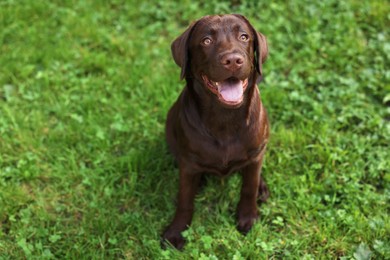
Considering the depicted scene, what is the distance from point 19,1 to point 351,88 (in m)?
3.40

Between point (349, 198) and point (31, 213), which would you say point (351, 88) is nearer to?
point (349, 198)

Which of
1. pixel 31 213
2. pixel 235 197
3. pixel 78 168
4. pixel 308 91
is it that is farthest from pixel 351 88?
pixel 31 213

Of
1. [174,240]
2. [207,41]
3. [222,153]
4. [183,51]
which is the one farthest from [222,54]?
[174,240]

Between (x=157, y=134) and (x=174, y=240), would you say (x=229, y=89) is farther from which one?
(x=157, y=134)

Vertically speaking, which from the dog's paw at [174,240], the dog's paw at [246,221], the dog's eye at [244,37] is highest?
the dog's eye at [244,37]

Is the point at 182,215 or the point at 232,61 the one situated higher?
the point at 232,61

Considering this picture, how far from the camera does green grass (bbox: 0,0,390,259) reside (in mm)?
3533

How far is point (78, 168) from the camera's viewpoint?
4.05m

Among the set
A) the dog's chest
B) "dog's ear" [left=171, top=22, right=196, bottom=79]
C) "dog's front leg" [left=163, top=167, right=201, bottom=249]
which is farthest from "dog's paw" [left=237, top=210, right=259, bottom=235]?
"dog's ear" [left=171, top=22, right=196, bottom=79]

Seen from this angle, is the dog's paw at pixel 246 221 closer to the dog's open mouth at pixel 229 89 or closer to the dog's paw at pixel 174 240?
the dog's paw at pixel 174 240

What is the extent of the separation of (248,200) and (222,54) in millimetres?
1162

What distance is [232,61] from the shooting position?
2.79m

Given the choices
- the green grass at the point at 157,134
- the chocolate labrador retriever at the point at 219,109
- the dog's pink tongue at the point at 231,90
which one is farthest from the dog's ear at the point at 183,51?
the green grass at the point at 157,134

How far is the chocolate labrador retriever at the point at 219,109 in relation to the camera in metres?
2.92
